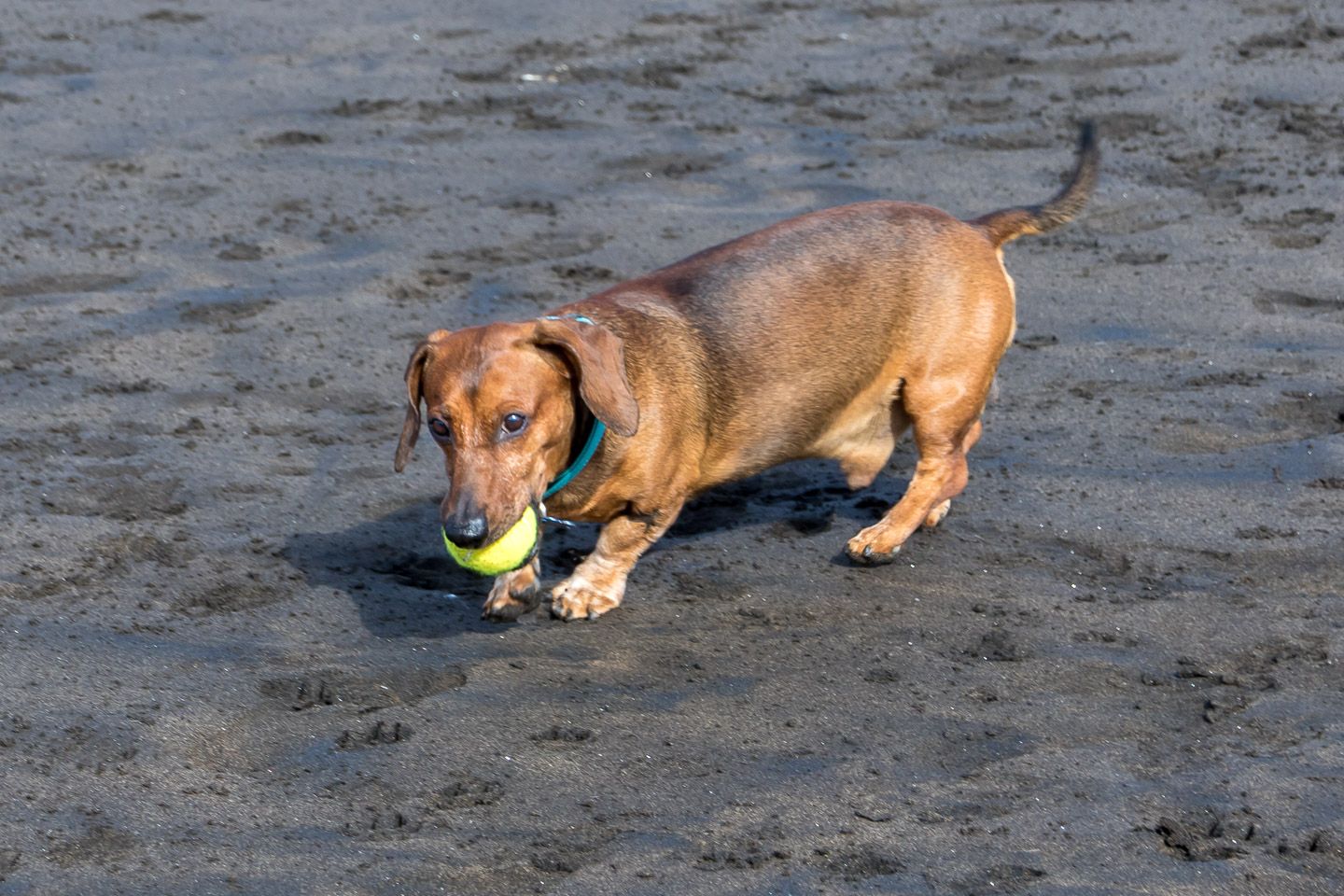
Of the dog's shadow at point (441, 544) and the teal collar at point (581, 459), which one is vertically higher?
the teal collar at point (581, 459)

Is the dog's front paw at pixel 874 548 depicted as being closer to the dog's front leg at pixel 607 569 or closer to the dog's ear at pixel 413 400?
the dog's front leg at pixel 607 569

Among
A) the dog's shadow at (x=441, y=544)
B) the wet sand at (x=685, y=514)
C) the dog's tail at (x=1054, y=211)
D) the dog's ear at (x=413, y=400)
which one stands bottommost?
the dog's shadow at (x=441, y=544)

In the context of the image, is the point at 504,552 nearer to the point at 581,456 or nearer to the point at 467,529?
the point at 467,529

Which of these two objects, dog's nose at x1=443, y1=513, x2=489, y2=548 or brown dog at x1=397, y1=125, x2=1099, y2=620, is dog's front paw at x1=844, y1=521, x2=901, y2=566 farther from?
dog's nose at x1=443, y1=513, x2=489, y2=548

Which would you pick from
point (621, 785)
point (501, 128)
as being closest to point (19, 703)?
point (621, 785)

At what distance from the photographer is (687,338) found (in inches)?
201

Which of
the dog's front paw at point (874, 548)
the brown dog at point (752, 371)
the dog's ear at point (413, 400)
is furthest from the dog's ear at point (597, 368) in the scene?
the dog's front paw at point (874, 548)

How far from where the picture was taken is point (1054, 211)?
5797 millimetres

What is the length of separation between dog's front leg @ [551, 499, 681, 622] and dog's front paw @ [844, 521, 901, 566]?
26.3 inches

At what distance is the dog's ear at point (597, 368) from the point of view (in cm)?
450

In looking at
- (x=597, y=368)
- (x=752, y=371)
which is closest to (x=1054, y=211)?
(x=752, y=371)

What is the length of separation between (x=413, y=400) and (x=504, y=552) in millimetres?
588

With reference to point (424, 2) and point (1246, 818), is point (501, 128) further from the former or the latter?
point (1246, 818)

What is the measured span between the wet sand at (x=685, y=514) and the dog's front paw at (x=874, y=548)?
17 centimetres
